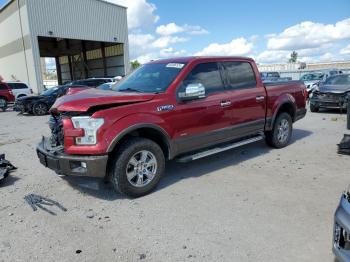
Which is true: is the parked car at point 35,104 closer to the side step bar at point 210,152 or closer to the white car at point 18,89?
the white car at point 18,89

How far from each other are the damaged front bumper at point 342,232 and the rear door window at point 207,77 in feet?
9.98

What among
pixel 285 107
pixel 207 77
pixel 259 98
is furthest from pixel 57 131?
pixel 285 107

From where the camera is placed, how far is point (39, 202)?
4.49 meters

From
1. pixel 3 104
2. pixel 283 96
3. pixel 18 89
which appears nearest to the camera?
pixel 283 96

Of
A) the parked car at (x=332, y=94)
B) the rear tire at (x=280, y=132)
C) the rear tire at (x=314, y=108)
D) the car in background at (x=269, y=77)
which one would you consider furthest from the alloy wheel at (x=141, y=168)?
the rear tire at (x=314, y=108)

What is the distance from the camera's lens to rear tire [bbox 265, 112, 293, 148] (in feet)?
23.0

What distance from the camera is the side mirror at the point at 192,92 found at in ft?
15.9

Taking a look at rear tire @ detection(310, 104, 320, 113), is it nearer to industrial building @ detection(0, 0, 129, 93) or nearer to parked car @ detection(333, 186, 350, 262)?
parked car @ detection(333, 186, 350, 262)

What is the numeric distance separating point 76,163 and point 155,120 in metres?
1.20

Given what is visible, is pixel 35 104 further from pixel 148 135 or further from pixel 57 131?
pixel 148 135

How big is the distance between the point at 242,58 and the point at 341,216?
4.38 m

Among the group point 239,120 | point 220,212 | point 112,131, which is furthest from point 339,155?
point 112,131

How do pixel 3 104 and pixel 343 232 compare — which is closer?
pixel 343 232

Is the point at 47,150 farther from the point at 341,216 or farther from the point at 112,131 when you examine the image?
the point at 341,216
